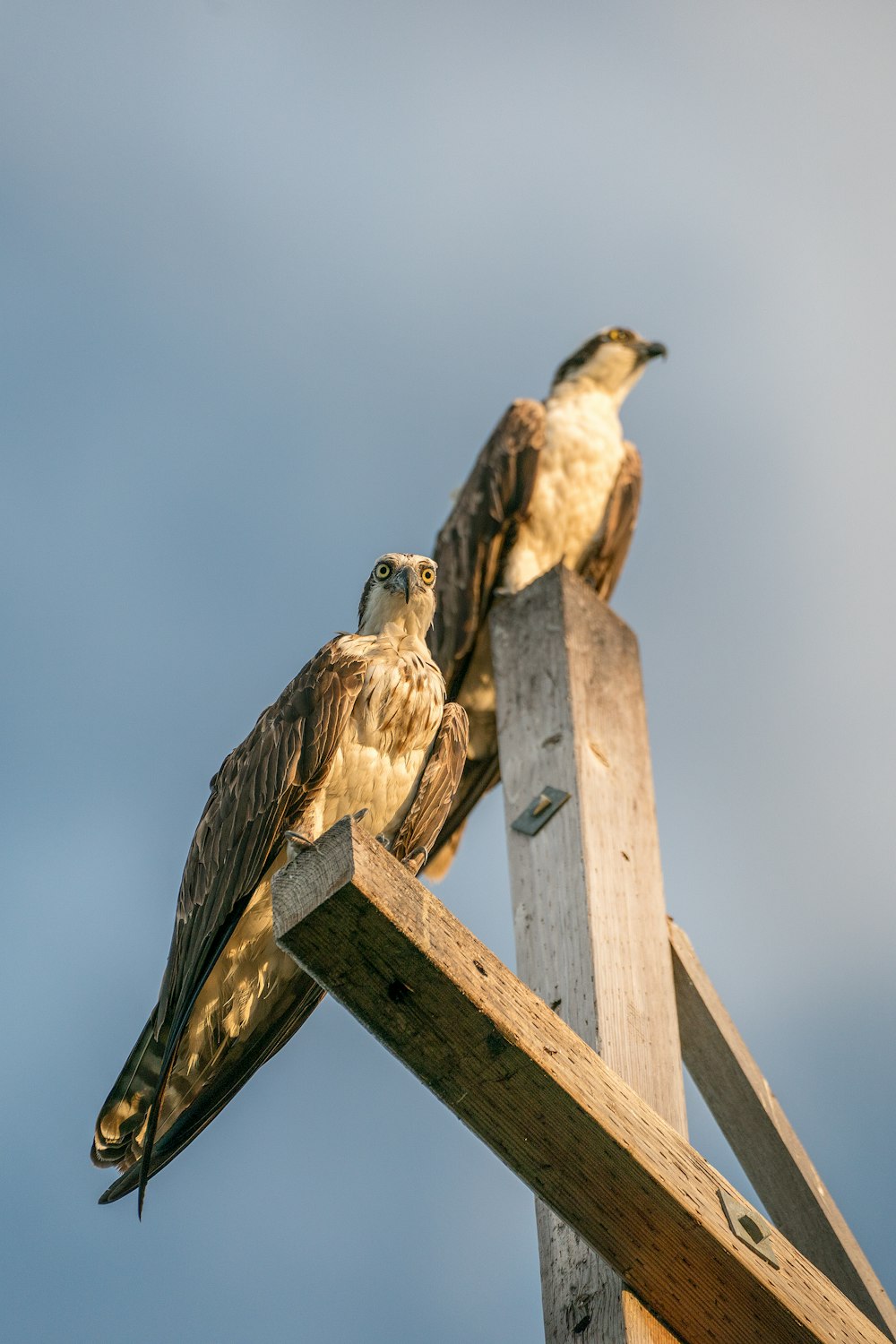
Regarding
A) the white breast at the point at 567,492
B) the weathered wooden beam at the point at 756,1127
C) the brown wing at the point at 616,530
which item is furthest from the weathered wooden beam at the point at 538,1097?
the brown wing at the point at 616,530

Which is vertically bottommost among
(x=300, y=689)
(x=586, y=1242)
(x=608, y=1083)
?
(x=586, y=1242)

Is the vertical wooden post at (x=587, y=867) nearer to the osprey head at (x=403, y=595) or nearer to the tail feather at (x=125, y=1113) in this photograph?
the osprey head at (x=403, y=595)

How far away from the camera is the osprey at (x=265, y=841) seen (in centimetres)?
391

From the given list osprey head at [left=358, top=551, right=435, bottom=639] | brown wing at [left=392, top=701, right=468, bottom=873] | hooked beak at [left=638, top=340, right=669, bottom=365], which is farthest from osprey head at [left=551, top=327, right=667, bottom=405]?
brown wing at [left=392, top=701, right=468, bottom=873]

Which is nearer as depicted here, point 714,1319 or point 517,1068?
point 517,1068

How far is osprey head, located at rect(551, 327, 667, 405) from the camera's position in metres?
8.49

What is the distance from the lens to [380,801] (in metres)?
4.13

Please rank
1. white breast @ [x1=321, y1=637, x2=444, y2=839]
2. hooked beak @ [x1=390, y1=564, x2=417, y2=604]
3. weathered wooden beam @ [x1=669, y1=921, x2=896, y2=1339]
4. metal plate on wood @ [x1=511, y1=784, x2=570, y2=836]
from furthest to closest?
hooked beak @ [x1=390, y1=564, x2=417, y2=604]
white breast @ [x1=321, y1=637, x2=444, y2=839]
metal plate on wood @ [x1=511, y1=784, x2=570, y2=836]
weathered wooden beam @ [x1=669, y1=921, x2=896, y2=1339]

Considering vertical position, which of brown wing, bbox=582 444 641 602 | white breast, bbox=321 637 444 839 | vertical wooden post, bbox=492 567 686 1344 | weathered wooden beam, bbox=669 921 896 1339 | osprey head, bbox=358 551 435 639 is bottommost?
weathered wooden beam, bbox=669 921 896 1339

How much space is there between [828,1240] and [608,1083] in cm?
124

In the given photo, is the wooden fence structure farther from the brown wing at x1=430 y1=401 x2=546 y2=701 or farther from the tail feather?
the brown wing at x1=430 y1=401 x2=546 y2=701

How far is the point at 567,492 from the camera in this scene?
23.9ft

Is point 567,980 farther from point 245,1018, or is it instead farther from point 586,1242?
point 245,1018

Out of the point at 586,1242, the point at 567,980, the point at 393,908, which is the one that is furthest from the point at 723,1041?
the point at 393,908
